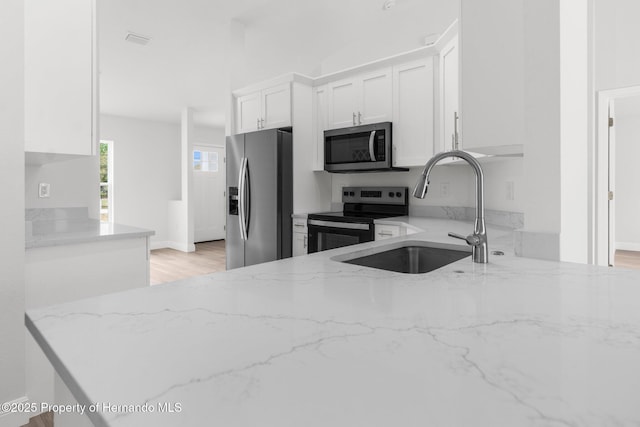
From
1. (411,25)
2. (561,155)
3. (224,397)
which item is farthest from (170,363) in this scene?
(411,25)

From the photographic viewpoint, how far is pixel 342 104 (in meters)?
3.37

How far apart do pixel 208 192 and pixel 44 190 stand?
5037 mm

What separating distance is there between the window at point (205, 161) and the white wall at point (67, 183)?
4695mm

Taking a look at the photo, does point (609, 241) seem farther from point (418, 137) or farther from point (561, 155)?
point (561, 155)

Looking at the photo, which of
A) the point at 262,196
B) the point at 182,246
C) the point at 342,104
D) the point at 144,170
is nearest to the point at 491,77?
the point at 342,104

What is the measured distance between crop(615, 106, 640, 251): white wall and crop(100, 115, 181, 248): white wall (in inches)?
315

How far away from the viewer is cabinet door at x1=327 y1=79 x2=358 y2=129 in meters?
3.28

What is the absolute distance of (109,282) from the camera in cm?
205

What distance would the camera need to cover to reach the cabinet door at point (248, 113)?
12.2 ft

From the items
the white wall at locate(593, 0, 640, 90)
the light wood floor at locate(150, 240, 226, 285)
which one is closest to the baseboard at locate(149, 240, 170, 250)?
the light wood floor at locate(150, 240, 226, 285)

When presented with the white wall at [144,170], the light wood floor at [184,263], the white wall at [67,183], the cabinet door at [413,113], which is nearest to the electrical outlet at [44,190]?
the white wall at [67,183]

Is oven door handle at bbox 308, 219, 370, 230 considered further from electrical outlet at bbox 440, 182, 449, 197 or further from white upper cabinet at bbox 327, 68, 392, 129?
white upper cabinet at bbox 327, 68, 392, 129

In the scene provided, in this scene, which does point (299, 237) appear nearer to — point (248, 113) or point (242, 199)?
point (242, 199)

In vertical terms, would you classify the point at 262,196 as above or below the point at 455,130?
below
